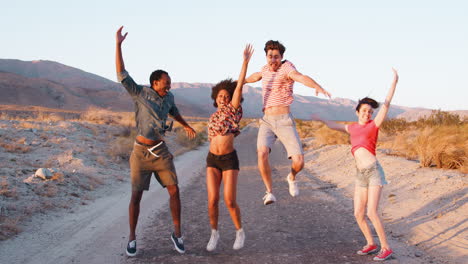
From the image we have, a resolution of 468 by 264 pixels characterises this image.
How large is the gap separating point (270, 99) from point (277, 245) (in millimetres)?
2191

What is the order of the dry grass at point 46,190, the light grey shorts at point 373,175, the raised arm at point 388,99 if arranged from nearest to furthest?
the raised arm at point 388,99 → the light grey shorts at point 373,175 → the dry grass at point 46,190

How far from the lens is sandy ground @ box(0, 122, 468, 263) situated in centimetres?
514

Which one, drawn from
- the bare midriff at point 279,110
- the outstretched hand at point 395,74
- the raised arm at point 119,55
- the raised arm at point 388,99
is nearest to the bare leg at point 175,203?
the raised arm at point 119,55

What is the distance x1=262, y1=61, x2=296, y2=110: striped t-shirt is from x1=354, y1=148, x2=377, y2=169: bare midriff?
1.38 m

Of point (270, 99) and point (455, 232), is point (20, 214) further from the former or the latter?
point (455, 232)

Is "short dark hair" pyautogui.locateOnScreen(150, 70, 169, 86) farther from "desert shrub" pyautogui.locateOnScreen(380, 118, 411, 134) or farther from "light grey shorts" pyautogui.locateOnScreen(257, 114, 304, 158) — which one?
"desert shrub" pyautogui.locateOnScreen(380, 118, 411, 134)

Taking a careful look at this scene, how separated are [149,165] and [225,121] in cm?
119

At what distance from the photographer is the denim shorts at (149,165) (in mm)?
5102

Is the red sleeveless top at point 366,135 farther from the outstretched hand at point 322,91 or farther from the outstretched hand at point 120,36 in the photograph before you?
the outstretched hand at point 120,36

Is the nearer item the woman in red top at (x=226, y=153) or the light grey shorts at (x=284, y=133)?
the woman in red top at (x=226, y=153)

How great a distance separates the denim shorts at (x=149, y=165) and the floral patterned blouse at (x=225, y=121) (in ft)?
2.37

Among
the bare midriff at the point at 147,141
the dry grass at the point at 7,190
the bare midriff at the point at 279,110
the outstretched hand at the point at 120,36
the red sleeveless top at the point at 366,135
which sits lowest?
the dry grass at the point at 7,190

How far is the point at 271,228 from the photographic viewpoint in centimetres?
649

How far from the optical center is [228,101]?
5203 mm
